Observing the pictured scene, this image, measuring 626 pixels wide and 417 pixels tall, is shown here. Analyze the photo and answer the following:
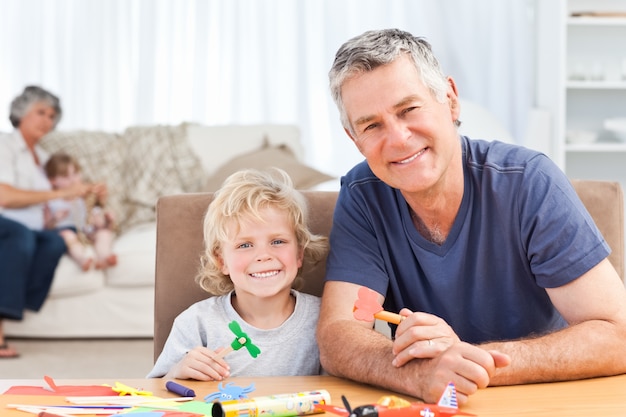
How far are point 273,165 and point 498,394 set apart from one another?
10.6ft

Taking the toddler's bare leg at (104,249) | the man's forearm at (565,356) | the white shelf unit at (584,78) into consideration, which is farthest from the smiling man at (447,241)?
the white shelf unit at (584,78)

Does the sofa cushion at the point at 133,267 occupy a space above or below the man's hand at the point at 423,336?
below

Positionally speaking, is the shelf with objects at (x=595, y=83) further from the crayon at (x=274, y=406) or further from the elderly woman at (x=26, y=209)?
the crayon at (x=274, y=406)

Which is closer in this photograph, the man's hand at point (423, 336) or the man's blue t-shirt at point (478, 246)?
the man's hand at point (423, 336)

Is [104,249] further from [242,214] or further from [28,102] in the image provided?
[242,214]

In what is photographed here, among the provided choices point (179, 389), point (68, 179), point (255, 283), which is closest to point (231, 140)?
point (68, 179)

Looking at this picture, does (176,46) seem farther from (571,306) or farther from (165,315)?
(571,306)

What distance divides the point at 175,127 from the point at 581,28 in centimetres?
228

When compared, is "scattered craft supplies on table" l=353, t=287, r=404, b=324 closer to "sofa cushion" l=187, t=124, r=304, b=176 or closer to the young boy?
the young boy

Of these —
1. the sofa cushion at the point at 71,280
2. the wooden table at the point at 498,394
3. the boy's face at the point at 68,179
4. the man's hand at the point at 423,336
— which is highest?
the man's hand at the point at 423,336

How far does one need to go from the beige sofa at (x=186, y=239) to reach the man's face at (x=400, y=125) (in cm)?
35

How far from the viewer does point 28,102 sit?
4.73m

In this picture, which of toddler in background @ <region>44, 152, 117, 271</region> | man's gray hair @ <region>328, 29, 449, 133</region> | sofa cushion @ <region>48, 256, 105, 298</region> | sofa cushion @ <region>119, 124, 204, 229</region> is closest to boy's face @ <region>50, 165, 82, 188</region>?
toddler in background @ <region>44, 152, 117, 271</region>

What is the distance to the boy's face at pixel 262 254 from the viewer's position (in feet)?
5.85
